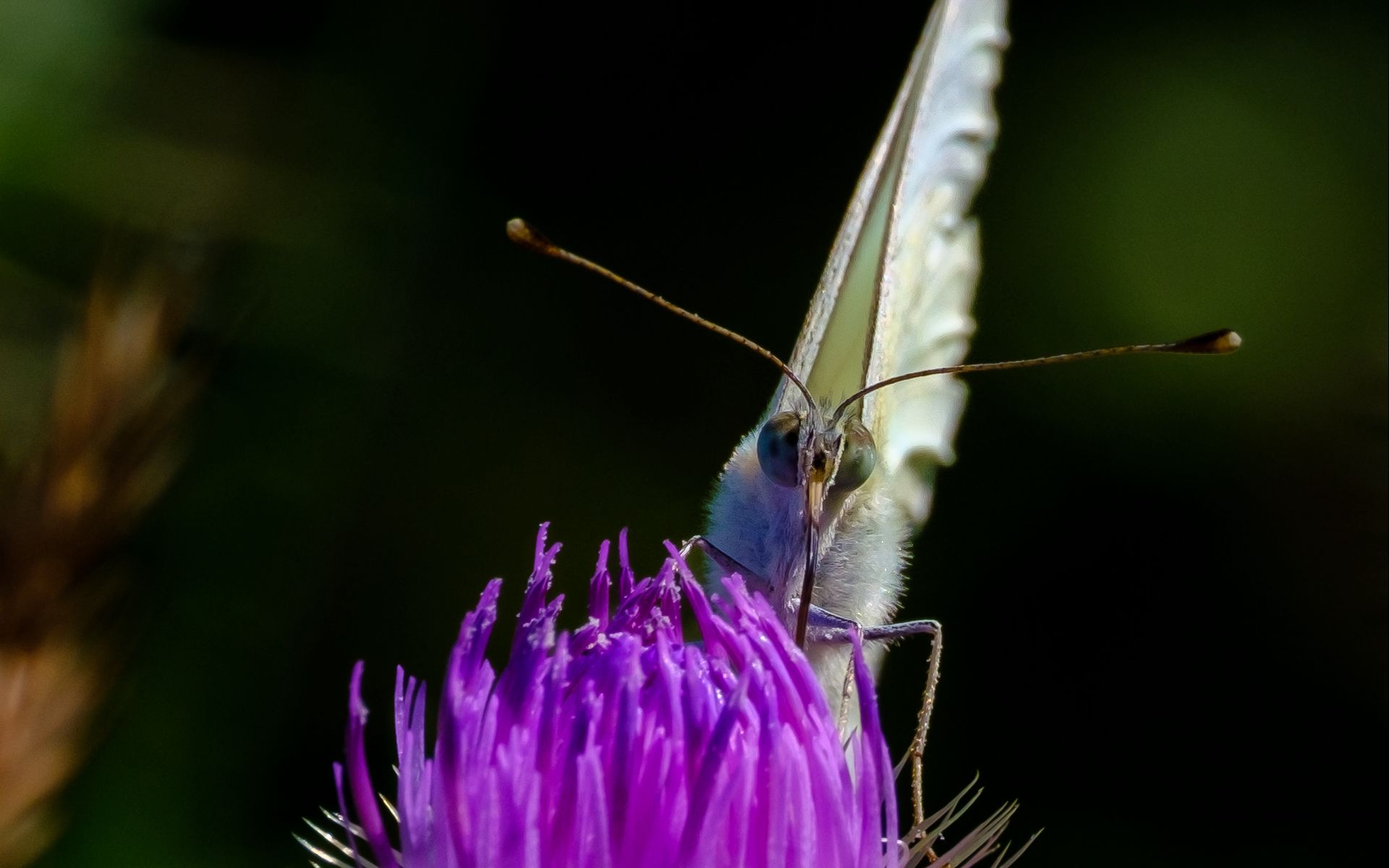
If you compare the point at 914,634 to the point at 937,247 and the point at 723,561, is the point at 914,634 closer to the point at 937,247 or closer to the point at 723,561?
the point at 723,561

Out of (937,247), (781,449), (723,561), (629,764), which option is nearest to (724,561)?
(723,561)

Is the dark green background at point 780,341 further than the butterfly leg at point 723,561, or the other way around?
the dark green background at point 780,341

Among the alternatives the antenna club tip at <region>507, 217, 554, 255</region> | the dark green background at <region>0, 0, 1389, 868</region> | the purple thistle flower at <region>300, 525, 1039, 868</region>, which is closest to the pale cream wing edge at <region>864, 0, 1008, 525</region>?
the dark green background at <region>0, 0, 1389, 868</region>

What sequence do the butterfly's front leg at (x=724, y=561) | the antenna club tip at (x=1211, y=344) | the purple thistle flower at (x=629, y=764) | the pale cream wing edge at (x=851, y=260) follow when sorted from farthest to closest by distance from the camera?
the pale cream wing edge at (x=851, y=260)
the butterfly's front leg at (x=724, y=561)
the antenna club tip at (x=1211, y=344)
the purple thistle flower at (x=629, y=764)

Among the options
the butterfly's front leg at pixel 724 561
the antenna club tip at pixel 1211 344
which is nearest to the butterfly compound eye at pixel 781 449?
the butterfly's front leg at pixel 724 561

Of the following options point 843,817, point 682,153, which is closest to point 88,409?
point 843,817

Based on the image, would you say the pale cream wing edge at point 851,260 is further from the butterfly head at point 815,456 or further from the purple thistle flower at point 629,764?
the purple thistle flower at point 629,764

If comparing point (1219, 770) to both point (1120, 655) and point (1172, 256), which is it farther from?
point (1172, 256)
